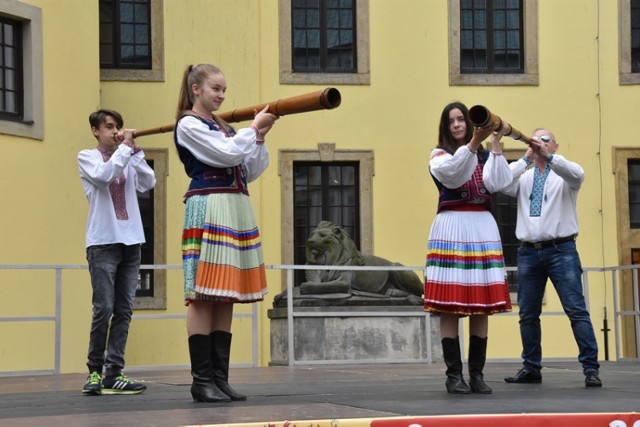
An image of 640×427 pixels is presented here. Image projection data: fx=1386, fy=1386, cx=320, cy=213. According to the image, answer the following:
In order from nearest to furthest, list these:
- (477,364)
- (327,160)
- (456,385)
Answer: (456,385) → (477,364) → (327,160)

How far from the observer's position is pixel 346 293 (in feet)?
51.6

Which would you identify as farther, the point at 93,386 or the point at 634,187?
the point at 634,187

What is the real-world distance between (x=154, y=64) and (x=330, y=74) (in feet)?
9.31

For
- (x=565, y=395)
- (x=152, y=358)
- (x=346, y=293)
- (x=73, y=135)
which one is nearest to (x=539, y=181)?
(x=565, y=395)

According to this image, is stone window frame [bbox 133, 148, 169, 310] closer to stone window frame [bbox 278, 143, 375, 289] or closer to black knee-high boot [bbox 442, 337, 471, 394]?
stone window frame [bbox 278, 143, 375, 289]

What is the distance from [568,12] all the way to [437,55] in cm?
230

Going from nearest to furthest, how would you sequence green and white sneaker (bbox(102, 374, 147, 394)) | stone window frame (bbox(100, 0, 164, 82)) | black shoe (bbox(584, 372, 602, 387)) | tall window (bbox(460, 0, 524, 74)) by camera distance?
green and white sneaker (bbox(102, 374, 147, 394)), black shoe (bbox(584, 372, 602, 387)), stone window frame (bbox(100, 0, 164, 82)), tall window (bbox(460, 0, 524, 74))

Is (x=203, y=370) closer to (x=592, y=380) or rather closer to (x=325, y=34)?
(x=592, y=380)

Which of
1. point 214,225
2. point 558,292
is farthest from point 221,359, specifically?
point 558,292

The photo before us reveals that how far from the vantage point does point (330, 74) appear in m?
22.3

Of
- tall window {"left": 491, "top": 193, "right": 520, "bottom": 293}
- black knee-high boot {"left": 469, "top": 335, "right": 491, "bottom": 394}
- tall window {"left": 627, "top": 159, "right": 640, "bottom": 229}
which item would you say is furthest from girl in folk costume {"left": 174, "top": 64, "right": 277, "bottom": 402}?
tall window {"left": 627, "top": 159, "right": 640, "bottom": 229}

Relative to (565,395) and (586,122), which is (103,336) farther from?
(586,122)

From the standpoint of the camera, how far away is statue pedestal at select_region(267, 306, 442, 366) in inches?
578

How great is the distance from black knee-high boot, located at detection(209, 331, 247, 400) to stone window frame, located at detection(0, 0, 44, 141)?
11594 mm
